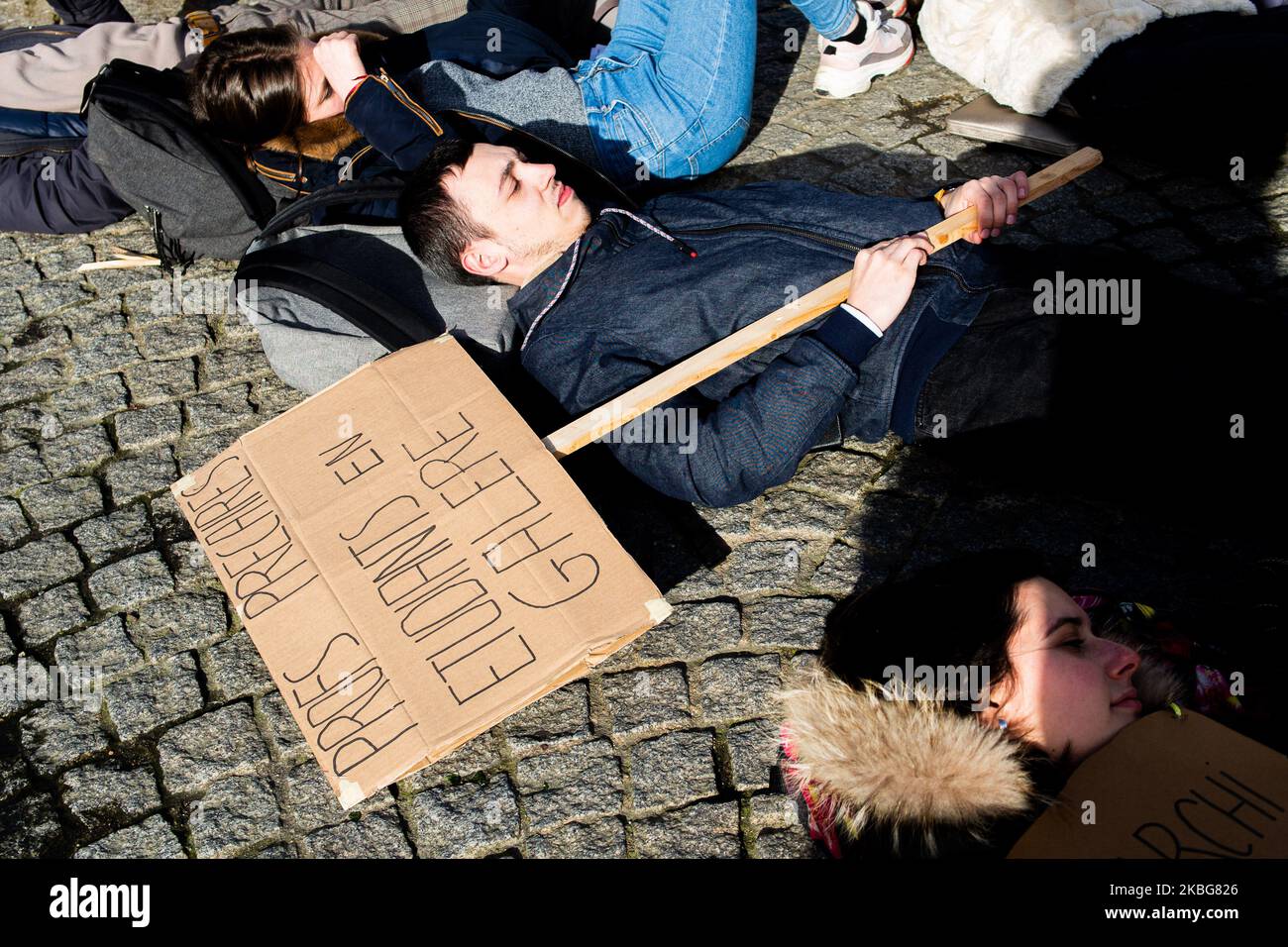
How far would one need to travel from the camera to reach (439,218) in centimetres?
353

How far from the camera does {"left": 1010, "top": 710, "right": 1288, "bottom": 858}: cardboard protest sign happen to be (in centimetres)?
206

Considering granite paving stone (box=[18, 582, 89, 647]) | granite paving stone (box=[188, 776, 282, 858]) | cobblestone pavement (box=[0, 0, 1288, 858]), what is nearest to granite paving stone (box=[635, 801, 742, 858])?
cobblestone pavement (box=[0, 0, 1288, 858])

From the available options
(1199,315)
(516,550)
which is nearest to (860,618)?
(516,550)

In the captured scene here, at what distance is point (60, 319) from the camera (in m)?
4.69

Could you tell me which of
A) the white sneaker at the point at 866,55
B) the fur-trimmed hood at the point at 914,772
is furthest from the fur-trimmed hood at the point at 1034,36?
the fur-trimmed hood at the point at 914,772

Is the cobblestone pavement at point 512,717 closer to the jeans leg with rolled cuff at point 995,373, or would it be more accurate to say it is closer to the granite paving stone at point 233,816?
the granite paving stone at point 233,816

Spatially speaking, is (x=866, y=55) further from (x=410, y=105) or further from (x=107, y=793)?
(x=107, y=793)

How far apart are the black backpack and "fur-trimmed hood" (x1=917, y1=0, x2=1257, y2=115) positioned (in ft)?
10.8

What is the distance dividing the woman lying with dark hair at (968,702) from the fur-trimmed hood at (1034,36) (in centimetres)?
292

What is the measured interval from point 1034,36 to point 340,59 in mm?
2974

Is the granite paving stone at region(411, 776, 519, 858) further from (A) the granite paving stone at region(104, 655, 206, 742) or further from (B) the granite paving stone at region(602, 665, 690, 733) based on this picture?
(A) the granite paving stone at region(104, 655, 206, 742)

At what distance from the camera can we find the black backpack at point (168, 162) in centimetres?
426

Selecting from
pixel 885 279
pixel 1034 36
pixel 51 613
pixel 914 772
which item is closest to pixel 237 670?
pixel 51 613

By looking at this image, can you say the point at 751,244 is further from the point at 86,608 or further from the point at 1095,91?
the point at 86,608
